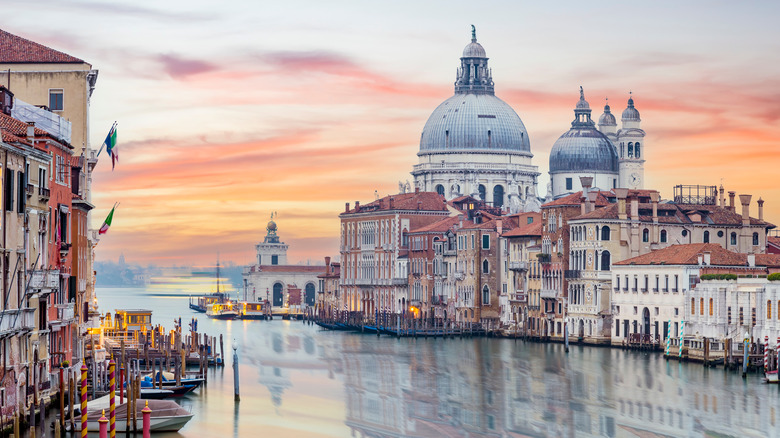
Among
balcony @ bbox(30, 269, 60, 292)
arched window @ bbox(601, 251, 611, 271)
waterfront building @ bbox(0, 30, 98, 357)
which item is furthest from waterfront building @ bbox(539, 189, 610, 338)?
balcony @ bbox(30, 269, 60, 292)

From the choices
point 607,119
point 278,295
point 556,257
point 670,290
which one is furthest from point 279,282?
point 670,290

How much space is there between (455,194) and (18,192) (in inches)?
3731

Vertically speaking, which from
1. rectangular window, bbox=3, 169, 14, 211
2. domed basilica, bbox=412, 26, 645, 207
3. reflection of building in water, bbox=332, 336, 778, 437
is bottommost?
reflection of building in water, bbox=332, 336, 778, 437

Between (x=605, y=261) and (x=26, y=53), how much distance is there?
1373 inches

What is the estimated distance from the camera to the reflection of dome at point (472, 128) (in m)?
127

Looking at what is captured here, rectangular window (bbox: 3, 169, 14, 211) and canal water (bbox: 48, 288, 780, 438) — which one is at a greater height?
rectangular window (bbox: 3, 169, 14, 211)

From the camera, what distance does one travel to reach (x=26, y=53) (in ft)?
149

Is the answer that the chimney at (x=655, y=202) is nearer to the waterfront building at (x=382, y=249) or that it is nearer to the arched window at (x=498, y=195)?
the waterfront building at (x=382, y=249)

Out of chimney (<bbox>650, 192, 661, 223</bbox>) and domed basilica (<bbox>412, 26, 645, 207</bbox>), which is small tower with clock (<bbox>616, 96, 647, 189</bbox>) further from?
chimney (<bbox>650, 192, 661, 223</bbox>)

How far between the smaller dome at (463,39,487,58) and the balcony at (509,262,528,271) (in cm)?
4820

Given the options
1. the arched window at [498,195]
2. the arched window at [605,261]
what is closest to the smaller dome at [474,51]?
the arched window at [498,195]

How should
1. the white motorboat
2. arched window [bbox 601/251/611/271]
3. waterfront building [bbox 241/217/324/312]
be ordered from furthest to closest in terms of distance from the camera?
waterfront building [bbox 241/217/324/312]
arched window [bbox 601/251/611/271]
the white motorboat

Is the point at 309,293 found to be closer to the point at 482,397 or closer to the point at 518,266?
the point at 518,266

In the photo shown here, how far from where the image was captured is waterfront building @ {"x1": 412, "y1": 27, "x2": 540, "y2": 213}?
5020 inches
